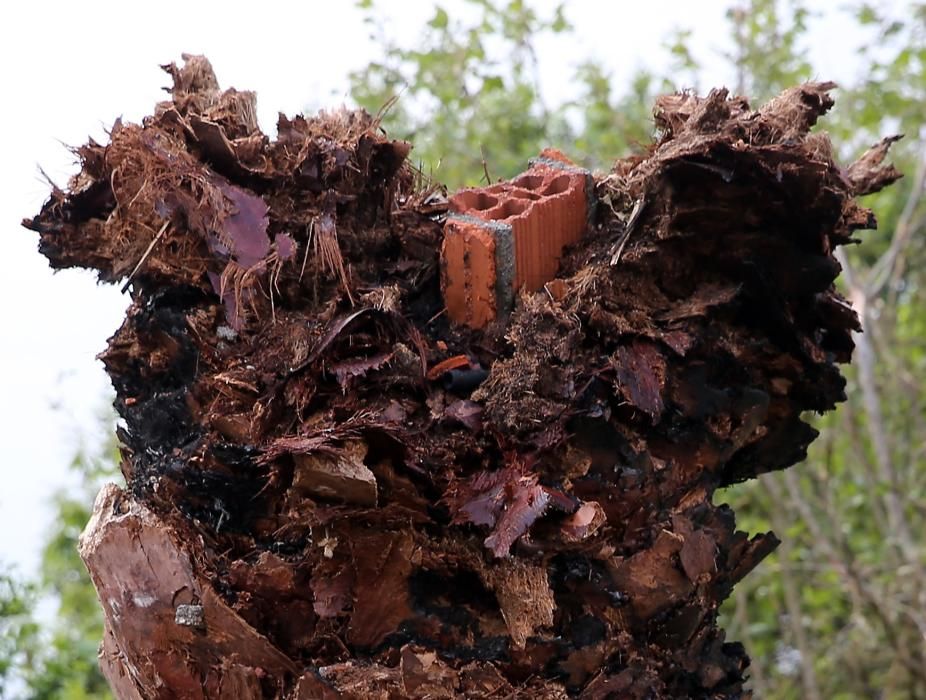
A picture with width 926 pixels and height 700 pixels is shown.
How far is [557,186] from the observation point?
1105 mm

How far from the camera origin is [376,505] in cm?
87

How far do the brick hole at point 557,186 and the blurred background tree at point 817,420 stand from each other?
4.01ft

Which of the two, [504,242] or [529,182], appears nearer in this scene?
[504,242]

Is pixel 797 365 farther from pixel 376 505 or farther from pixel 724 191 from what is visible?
pixel 376 505

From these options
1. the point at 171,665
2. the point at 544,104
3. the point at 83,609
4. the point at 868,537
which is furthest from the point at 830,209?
the point at 868,537

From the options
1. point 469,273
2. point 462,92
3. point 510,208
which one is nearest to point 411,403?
point 469,273

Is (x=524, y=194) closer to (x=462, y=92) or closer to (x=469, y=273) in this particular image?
(x=469, y=273)

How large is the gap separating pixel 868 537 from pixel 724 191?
3.68 meters

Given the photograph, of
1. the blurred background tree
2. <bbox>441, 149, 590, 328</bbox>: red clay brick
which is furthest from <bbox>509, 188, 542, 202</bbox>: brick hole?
the blurred background tree

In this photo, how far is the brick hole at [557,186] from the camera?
1.10 metres

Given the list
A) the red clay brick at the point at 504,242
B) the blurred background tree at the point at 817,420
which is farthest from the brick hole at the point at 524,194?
the blurred background tree at the point at 817,420

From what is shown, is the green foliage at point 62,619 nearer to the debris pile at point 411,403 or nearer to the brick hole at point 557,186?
the debris pile at point 411,403

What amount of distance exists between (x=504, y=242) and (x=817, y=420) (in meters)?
2.50

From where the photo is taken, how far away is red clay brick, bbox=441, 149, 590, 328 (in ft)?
3.35
